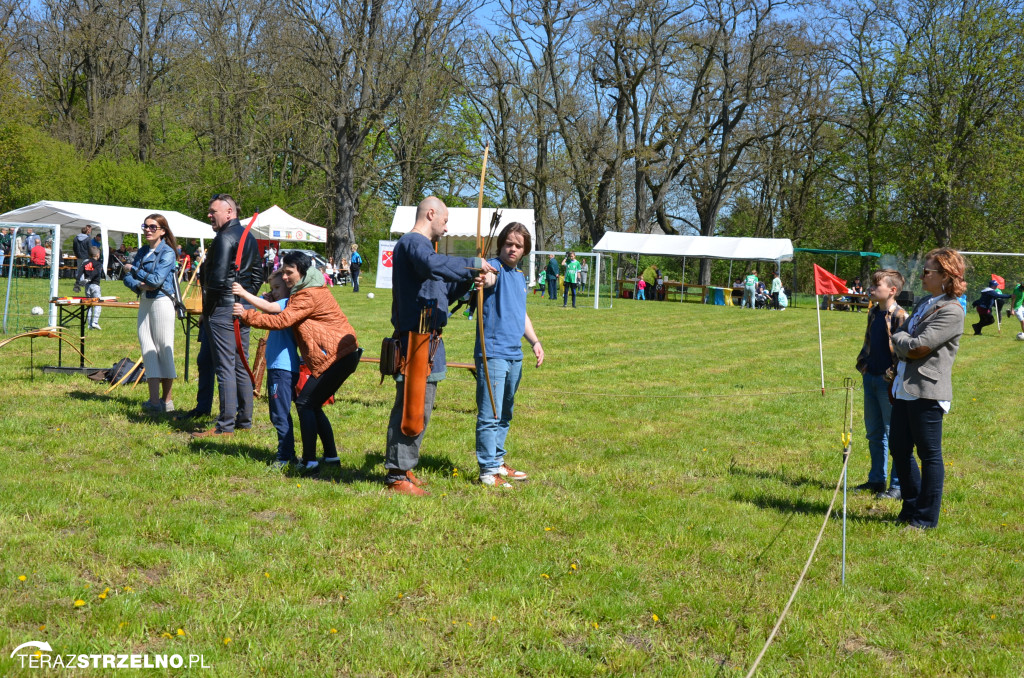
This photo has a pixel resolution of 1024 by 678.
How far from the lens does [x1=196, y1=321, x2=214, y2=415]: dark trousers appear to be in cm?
777

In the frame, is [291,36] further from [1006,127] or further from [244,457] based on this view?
[244,457]

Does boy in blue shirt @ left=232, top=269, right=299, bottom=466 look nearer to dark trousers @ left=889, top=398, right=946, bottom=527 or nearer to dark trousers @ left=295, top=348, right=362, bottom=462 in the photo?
dark trousers @ left=295, top=348, right=362, bottom=462

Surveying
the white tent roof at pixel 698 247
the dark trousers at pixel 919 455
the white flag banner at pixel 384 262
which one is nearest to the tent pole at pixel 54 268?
the dark trousers at pixel 919 455

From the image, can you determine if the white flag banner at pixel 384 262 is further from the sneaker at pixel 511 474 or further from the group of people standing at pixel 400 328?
the sneaker at pixel 511 474

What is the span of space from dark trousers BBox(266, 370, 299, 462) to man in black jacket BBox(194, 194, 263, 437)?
0.89 m

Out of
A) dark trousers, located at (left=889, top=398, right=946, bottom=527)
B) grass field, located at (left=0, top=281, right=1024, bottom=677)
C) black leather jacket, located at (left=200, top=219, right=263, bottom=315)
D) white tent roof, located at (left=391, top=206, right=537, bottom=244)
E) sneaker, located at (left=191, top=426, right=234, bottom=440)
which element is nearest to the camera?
grass field, located at (left=0, top=281, right=1024, bottom=677)

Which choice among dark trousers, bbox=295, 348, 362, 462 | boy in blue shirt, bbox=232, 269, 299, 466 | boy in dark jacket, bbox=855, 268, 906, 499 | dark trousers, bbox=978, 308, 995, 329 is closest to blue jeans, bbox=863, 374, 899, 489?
boy in dark jacket, bbox=855, 268, 906, 499

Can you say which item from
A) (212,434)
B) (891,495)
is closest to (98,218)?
(212,434)

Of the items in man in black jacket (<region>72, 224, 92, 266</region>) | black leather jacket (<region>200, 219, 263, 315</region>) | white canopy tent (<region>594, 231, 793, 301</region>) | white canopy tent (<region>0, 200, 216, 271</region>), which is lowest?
black leather jacket (<region>200, 219, 263, 315</region>)

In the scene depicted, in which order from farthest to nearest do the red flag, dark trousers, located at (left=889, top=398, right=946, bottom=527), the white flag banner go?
the white flag banner < the red flag < dark trousers, located at (left=889, top=398, right=946, bottom=527)

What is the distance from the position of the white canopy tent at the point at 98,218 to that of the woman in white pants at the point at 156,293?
35.4 ft

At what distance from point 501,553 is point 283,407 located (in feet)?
7.79

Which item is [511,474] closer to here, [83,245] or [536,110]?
[83,245]

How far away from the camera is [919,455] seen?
18.1 feet
